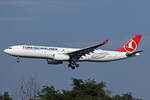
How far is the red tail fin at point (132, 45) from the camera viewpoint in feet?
327

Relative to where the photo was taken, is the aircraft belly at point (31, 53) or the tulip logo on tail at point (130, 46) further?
the tulip logo on tail at point (130, 46)

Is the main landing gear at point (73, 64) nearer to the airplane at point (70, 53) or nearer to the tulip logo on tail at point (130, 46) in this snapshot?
the airplane at point (70, 53)

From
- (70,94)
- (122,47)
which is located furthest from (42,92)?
(122,47)

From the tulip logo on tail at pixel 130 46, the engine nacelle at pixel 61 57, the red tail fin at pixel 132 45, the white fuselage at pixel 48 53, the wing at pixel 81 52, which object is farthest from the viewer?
the tulip logo on tail at pixel 130 46

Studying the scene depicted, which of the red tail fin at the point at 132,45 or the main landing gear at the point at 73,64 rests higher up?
the red tail fin at the point at 132,45

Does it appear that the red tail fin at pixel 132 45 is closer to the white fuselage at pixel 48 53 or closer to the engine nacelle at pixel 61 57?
the white fuselage at pixel 48 53

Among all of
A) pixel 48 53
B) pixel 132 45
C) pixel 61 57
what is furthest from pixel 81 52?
pixel 132 45

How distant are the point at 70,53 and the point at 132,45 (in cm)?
1688

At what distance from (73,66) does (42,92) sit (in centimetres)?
770

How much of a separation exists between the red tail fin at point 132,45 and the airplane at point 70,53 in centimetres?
64

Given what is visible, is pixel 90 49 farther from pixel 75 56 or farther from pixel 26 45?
pixel 26 45

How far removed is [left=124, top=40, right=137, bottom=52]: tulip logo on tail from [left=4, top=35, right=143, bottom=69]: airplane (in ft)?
3.15

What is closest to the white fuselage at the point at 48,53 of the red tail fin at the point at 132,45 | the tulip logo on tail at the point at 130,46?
the red tail fin at the point at 132,45

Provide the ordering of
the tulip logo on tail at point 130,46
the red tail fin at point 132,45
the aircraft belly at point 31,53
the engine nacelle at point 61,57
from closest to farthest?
the aircraft belly at point 31,53 < the engine nacelle at point 61,57 < the red tail fin at point 132,45 < the tulip logo on tail at point 130,46
